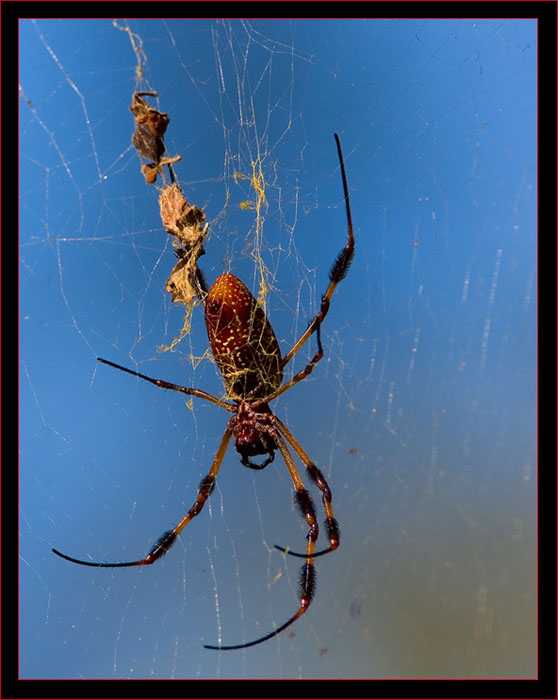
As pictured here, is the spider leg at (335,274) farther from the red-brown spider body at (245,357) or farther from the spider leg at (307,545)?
the spider leg at (307,545)

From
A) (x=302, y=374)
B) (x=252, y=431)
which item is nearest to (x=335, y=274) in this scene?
(x=302, y=374)

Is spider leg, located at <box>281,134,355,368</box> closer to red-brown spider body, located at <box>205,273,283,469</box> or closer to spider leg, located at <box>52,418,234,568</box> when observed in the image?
red-brown spider body, located at <box>205,273,283,469</box>

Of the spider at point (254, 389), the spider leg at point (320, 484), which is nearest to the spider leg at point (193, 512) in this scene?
the spider at point (254, 389)

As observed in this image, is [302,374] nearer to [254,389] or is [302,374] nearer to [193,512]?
[254,389]

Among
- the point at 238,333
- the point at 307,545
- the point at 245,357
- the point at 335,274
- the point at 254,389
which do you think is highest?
the point at 335,274

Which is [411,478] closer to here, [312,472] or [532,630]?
[312,472]

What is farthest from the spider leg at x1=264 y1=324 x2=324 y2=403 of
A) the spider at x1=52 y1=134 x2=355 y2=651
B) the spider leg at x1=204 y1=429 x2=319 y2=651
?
the spider leg at x1=204 y1=429 x2=319 y2=651
